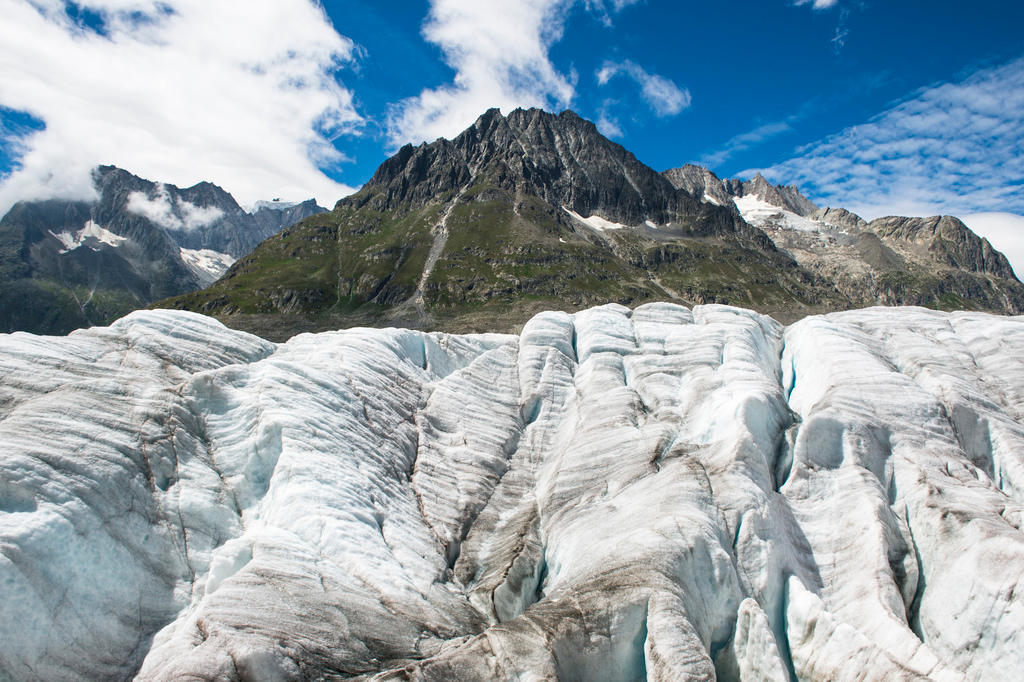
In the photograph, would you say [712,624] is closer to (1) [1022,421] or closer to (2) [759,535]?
(2) [759,535]

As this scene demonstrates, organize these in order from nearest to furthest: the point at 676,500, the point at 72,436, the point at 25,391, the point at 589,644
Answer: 1. the point at 589,644
2. the point at 72,436
3. the point at 25,391
4. the point at 676,500

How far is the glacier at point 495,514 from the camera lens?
19406mm

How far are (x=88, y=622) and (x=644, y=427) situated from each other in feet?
87.3

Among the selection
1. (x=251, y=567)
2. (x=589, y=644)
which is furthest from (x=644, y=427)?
(x=251, y=567)

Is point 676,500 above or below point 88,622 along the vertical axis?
above

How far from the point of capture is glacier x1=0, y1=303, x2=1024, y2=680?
19.4 meters

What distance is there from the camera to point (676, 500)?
26266mm

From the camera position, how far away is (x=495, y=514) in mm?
31031

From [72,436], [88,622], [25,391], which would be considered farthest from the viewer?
[25,391]

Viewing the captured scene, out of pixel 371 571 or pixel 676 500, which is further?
pixel 676 500

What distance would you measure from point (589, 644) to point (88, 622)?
1706 cm

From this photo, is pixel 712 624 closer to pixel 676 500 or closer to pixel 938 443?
pixel 676 500

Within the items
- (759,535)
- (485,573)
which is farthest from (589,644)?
(759,535)

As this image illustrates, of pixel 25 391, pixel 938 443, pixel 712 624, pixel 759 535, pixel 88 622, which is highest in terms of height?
pixel 938 443
